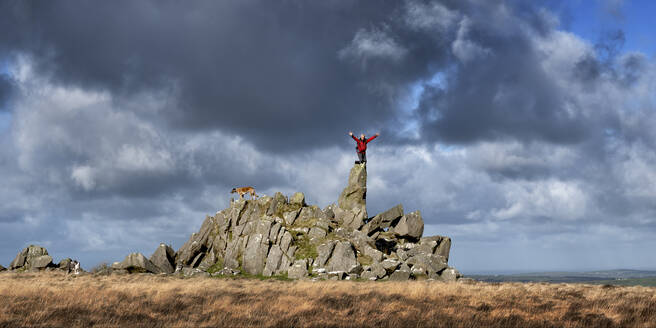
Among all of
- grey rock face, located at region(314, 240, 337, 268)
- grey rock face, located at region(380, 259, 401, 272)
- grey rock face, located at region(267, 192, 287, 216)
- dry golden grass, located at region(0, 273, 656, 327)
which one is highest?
grey rock face, located at region(267, 192, 287, 216)

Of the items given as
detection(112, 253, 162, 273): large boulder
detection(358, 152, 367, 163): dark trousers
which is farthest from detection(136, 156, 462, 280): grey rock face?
detection(358, 152, 367, 163): dark trousers

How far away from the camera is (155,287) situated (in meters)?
30.2

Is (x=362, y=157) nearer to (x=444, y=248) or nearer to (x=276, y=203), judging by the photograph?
(x=276, y=203)

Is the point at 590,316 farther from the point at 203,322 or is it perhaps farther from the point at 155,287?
the point at 155,287

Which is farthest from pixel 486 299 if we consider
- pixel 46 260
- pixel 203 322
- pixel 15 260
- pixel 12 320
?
pixel 15 260

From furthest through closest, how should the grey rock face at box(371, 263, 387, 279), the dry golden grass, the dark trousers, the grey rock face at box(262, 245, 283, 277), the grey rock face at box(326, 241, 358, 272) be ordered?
the dark trousers
the grey rock face at box(262, 245, 283, 277)
the grey rock face at box(326, 241, 358, 272)
the grey rock face at box(371, 263, 387, 279)
the dry golden grass

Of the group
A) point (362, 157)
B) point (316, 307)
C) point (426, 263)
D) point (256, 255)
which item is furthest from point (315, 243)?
point (316, 307)

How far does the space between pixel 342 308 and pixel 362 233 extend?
23903mm

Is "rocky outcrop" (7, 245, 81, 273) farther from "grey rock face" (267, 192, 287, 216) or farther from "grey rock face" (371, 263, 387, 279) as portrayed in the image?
"grey rock face" (371, 263, 387, 279)

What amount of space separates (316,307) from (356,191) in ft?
102

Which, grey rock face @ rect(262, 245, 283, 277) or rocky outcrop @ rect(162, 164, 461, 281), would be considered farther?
grey rock face @ rect(262, 245, 283, 277)

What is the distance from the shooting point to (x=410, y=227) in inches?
1982

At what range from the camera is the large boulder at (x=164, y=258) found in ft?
149

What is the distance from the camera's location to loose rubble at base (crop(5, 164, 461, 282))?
137 feet
